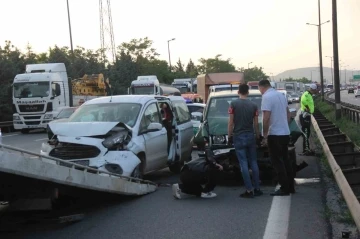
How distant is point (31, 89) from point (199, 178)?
21.0 meters

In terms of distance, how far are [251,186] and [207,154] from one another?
0.88 m

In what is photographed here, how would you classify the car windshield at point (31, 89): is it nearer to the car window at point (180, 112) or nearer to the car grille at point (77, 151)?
the car window at point (180, 112)

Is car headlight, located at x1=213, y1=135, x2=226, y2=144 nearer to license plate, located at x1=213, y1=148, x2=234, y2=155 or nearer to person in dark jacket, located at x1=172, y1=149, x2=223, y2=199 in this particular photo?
license plate, located at x1=213, y1=148, x2=234, y2=155

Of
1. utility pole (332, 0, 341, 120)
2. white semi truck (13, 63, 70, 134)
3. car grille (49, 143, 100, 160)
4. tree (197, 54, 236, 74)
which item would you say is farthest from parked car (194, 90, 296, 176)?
tree (197, 54, 236, 74)

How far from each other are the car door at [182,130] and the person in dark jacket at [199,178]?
2734 millimetres

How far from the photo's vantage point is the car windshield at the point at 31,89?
91.0ft

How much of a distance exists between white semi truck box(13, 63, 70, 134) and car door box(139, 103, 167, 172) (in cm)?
1778

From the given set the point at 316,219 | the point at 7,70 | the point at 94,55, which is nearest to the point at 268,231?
the point at 316,219

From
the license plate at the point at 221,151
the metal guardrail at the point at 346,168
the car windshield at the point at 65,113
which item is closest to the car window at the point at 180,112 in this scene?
the license plate at the point at 221,151

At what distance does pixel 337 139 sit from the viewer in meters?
14.1

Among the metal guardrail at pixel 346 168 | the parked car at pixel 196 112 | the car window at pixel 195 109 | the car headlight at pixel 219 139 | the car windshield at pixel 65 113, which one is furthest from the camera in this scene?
the car windshield at pixel 65 113

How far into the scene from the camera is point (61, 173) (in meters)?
6.61

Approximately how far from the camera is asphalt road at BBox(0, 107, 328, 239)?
6547 mm

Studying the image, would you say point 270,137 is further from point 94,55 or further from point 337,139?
point 94,55
